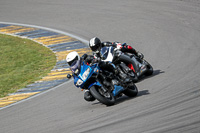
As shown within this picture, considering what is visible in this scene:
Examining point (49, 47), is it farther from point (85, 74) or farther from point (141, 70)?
point (85, 74)

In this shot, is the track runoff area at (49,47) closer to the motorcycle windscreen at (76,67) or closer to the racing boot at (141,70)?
the racing boot at (141,70)

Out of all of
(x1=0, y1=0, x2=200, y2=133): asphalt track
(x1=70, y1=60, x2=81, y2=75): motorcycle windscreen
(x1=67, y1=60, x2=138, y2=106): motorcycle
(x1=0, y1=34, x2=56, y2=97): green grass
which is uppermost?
(x1=70, y1=60, x2=81, y2=75): motorcycle windscreen

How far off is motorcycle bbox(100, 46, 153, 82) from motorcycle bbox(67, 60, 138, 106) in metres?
0.82

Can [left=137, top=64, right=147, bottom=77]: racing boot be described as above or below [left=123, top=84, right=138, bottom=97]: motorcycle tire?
below

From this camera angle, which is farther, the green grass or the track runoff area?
the green grass

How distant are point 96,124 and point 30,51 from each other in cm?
931

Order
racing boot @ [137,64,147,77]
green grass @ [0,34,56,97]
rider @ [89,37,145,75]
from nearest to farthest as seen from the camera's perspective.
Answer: rider @ [89,37,145,75] < racing boot @ [137,64,147,77] < green grass @ [0,34,56,97]

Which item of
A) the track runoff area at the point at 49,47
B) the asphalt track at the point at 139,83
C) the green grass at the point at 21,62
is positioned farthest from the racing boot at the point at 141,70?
the green grass at the point at 21,62

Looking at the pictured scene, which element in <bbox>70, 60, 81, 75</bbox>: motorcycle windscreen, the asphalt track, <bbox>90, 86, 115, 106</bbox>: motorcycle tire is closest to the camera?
the asphalt track

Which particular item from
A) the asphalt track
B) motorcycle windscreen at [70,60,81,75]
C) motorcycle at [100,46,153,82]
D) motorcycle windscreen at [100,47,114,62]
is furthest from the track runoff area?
motorcycle windscreen at [70,60,81,75]

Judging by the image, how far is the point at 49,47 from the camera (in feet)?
51.8

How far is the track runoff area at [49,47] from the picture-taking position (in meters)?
11.4

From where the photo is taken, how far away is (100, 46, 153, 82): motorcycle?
9.25m

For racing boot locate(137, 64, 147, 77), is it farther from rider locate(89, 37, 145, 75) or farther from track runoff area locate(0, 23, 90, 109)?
track runoff area locate(0, 23, 90, 109)
